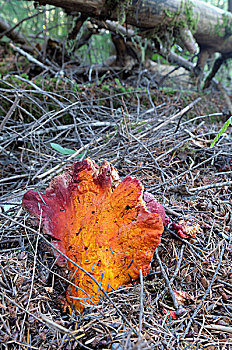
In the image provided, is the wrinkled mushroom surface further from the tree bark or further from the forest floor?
the tree bark

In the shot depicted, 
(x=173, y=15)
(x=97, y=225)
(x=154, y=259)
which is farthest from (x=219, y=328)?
(x=173, y=15)

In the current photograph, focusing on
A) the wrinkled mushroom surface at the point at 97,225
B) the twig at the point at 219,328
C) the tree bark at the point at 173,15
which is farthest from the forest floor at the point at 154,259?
the tree bark at the point at 173,15

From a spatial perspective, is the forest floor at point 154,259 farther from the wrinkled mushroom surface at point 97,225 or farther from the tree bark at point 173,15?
the tree bark at point 173,15

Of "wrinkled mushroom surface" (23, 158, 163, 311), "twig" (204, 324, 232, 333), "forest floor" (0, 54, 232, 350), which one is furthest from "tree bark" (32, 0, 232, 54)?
"twig" (204, 324, 232, 333)

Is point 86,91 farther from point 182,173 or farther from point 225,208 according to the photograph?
point 225,208

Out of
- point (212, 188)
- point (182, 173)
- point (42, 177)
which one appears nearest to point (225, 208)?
point (212, 188)

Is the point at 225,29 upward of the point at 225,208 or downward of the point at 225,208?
upward

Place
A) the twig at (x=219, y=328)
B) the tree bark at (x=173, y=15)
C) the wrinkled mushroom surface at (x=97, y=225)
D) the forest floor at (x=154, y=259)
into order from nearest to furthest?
the forest floor at (x=154, y=259)
the twig at (x=219, y=328)
the wrinkled mushroom surface at (x=97, y=225)
the tree bark at (x=173, y=15)

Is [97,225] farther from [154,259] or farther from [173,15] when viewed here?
[173,15]
